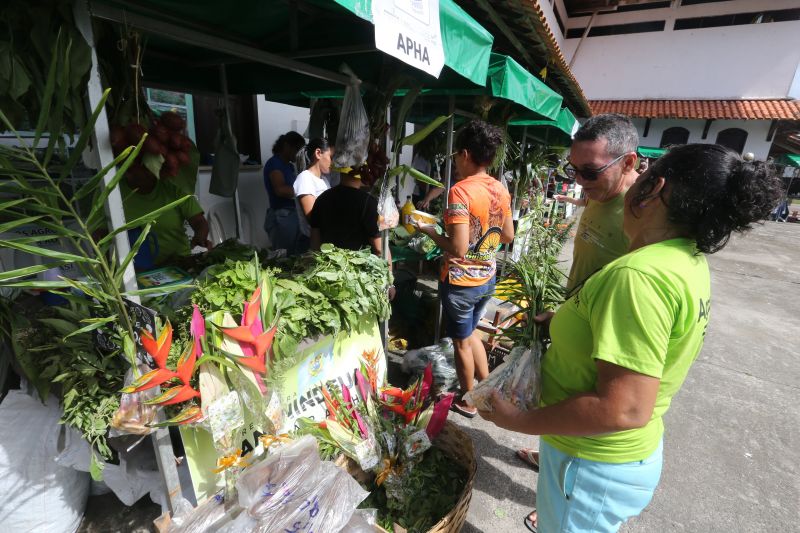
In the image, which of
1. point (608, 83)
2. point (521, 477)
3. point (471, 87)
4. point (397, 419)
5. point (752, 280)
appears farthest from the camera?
point (608, 83)

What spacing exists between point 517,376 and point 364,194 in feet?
5.39

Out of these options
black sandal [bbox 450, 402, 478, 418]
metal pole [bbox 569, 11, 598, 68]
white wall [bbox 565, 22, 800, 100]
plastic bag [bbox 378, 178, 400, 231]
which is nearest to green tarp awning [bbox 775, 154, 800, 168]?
white wall [bbox 565, 22, 800, 100]

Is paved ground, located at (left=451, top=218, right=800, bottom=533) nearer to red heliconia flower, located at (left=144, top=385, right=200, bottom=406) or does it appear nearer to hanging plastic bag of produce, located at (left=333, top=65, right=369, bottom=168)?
red heliconia flower, located at (left=144, top=385, right=200, bottom=406)

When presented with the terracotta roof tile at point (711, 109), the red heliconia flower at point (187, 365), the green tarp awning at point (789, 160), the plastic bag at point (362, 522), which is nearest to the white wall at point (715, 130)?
the terracotta roof tile at point (711, 109)

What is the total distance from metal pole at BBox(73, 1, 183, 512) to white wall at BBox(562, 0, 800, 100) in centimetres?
2280

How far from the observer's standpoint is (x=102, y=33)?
1.47 meters

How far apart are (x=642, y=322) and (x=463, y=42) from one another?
190cm

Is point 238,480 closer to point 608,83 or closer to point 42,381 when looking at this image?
point 42,381

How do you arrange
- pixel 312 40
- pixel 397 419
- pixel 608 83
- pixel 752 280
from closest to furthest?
pixel 397 419 < pixel 312 40 < pixel 752 280 < pixel 608 83

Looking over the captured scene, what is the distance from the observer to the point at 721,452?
2770 mm

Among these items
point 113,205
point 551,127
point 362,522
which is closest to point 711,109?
point 551,127

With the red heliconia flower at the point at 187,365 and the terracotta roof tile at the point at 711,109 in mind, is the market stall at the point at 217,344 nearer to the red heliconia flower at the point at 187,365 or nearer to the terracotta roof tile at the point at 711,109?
the red heliconia flower at the point at 187,365

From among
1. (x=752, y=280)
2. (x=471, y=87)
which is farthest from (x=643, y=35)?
(x=471, y=87)

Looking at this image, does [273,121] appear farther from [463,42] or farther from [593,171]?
[593,171]
